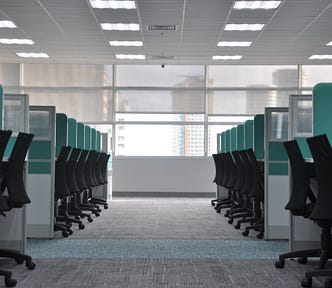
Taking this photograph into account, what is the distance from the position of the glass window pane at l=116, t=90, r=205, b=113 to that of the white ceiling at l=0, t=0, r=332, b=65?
819mm

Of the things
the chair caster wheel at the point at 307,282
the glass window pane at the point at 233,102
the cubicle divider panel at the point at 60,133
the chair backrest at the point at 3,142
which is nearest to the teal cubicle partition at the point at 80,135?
the cubicle divider panel at the point at 60,133

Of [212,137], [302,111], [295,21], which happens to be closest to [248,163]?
[302,111]

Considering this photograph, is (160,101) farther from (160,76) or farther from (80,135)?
(80,135)

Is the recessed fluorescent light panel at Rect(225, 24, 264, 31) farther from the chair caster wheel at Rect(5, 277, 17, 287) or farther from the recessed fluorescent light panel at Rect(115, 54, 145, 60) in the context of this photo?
the chair caster wheel at Rect(5, 277, 17, 287)

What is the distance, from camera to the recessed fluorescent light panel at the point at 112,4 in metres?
6.03

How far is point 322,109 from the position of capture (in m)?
3.37

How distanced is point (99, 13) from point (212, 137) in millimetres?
4358

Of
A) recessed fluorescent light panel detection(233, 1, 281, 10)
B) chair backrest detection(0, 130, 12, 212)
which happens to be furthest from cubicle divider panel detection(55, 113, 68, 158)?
recessed fluorescent light panel detection(233, 1, 281, 10)

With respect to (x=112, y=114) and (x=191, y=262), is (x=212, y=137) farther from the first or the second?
(x=191, y=262)

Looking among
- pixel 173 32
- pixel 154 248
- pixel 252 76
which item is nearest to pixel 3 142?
pixel 154 248

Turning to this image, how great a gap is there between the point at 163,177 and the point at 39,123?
18.7 ft

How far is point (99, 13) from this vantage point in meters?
6.43

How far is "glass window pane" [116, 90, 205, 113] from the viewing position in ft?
32.9

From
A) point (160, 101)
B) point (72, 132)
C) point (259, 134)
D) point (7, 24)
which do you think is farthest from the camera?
point (160, 101)
